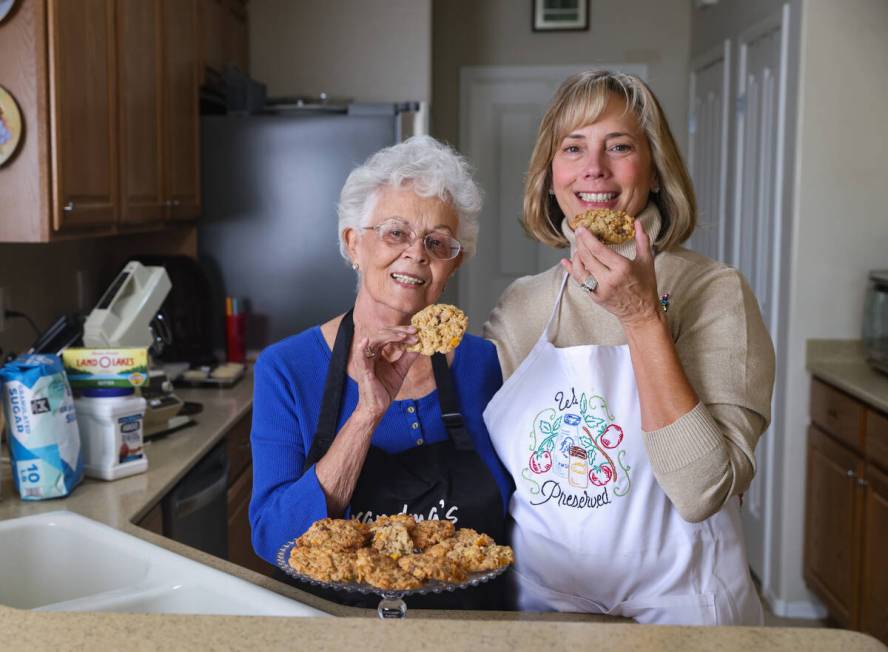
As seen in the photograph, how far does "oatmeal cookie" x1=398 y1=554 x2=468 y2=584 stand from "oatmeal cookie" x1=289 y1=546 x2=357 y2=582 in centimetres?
6

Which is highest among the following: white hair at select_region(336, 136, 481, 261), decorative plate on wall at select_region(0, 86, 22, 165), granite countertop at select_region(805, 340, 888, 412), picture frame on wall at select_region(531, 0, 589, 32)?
picture frame on wall at select_region(531, 0, 589, 32)

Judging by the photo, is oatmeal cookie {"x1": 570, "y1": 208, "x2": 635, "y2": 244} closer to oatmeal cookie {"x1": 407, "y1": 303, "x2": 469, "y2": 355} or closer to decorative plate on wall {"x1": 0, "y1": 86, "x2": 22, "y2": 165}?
oatmeal cookie {"x1": 407, "y1": 303, "x2": 469, "y2": 355}

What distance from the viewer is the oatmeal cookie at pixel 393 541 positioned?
1215 mm

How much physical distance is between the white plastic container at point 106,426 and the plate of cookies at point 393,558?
97cm

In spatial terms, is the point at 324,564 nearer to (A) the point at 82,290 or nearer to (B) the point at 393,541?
(B) the point at 393,541

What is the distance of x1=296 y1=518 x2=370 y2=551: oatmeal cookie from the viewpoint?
3.90 ft

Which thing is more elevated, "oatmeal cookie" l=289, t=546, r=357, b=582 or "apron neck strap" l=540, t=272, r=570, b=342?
"apron neck strap" l=540, t=272, r=570, b=342

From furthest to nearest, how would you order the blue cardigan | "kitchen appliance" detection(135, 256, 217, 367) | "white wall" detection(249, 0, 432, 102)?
"white wall" detection(249, 0, 432, 102)
"kitchen appliance" detection(135, 256, 217, 367)
the blue cardigan

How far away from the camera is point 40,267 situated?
9.81 feet

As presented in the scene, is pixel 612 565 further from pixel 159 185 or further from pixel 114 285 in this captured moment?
pixel 159 185

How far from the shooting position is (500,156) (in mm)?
5285

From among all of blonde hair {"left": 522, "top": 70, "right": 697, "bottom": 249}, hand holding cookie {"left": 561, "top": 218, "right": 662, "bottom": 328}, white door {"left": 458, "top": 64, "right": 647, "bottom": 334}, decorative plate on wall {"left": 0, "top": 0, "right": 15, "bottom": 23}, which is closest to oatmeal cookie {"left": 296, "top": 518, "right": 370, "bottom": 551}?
hand holding cookie {"left": 561, "top": 218, "right": 662, "bottom": 328}

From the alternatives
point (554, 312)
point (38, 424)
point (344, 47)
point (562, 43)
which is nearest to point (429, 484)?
point (554, 312)

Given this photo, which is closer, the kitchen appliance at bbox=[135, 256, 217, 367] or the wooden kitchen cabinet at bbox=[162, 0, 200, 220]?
the wooden kitchen cabinet at bbox=[162, 0, 200, 220]
